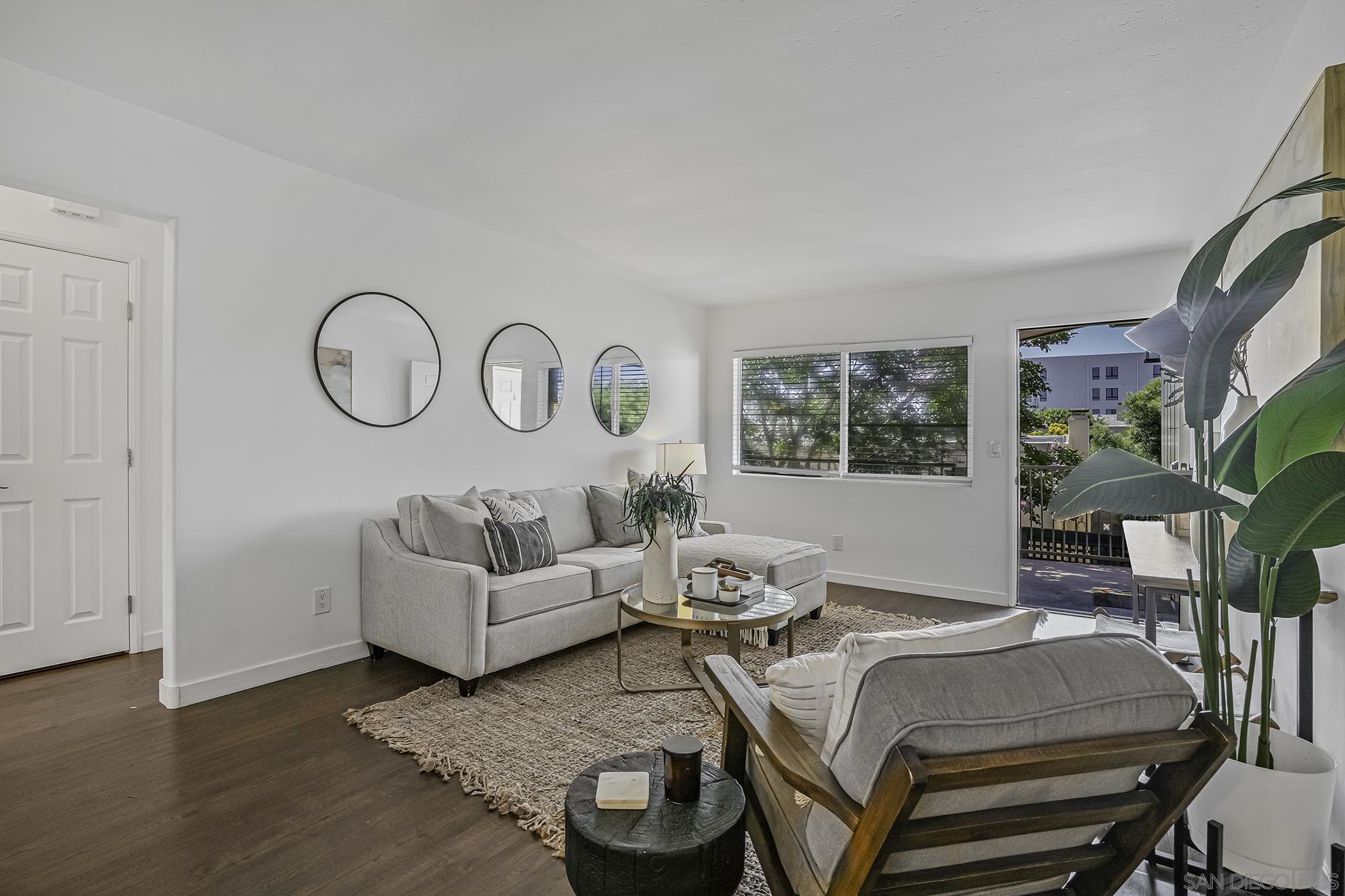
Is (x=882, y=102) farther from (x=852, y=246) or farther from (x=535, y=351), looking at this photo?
(x=535, y=351)

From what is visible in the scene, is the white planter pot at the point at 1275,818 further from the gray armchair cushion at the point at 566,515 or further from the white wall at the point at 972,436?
the white wall at the point at 972,436

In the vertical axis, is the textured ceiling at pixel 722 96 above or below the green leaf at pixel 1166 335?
above

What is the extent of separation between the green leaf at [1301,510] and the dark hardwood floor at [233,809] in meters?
1.24

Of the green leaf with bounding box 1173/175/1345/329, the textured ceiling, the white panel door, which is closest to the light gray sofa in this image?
the white panel door

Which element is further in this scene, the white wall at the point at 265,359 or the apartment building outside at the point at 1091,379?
the apartment building outside at the point at 1091,379

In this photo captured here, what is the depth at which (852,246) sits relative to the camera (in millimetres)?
4422

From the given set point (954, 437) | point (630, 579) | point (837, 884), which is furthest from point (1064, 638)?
point (954, 437)

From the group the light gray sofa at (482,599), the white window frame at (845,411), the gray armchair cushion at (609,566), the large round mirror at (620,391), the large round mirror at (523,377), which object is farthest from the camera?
the large round mirror at (620,391)

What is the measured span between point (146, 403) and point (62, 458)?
46 cm

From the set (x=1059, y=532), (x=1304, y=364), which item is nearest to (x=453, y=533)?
(x=1304, y=364)

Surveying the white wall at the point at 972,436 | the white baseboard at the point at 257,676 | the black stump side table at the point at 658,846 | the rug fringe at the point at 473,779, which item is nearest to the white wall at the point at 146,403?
the white baseboard at the point at 257,676

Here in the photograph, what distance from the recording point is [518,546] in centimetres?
349

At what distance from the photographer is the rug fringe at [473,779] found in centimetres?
206

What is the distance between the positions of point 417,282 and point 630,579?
6.90 feet
